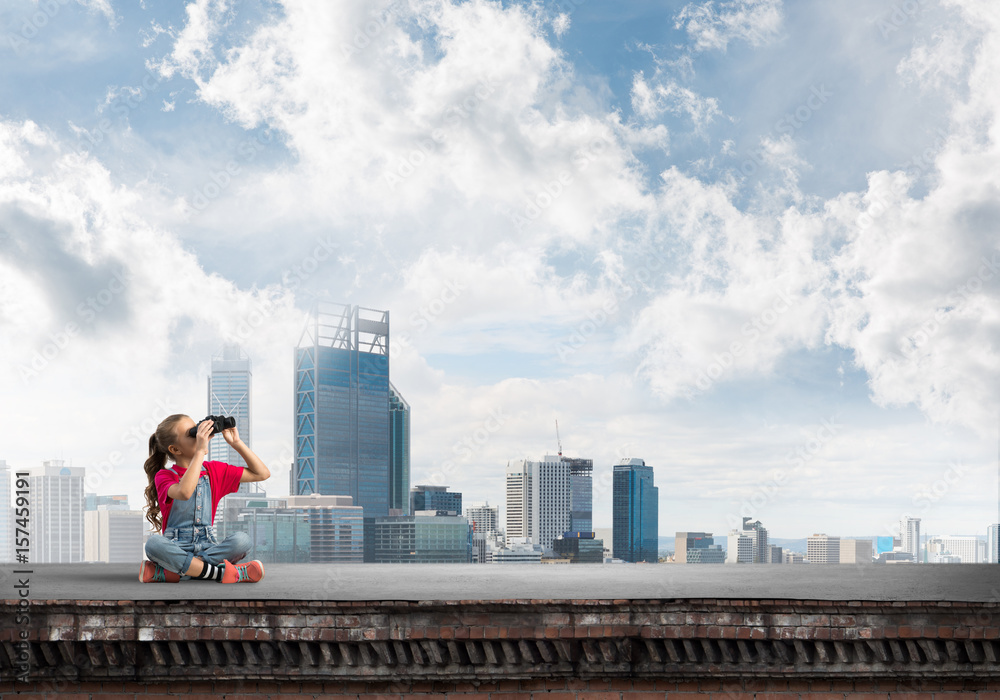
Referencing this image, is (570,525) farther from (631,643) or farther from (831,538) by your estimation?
(631,643)

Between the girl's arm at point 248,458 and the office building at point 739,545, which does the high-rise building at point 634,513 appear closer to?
the office building at point 739,545

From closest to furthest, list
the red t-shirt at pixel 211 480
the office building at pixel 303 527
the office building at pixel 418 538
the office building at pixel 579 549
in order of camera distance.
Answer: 1. the red t-shirt at pixel 211 480
2. the office building at pixel 579 549
3. the office building at pixel 418 538
4. the office building at pixel 303 527

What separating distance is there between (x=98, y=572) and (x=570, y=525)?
18978 cm

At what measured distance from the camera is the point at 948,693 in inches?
260

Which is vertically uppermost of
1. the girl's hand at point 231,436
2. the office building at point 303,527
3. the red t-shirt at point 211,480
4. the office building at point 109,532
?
the girl's hand at point 231,436

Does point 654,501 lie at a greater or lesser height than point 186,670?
lesser

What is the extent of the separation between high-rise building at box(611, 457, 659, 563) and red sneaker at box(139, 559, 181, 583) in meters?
147

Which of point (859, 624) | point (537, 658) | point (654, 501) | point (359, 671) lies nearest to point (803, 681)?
point (859, 624)

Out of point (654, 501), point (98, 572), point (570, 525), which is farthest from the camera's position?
point (570, 525)

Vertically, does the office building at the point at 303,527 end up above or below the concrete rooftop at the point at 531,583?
below

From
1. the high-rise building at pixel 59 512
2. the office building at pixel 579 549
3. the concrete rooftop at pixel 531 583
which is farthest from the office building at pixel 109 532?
the office building at pixel 579 549

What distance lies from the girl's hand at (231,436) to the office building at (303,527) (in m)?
166

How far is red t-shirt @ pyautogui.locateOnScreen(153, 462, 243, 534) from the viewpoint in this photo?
27.9 ft

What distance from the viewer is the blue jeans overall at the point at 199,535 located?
841cm
